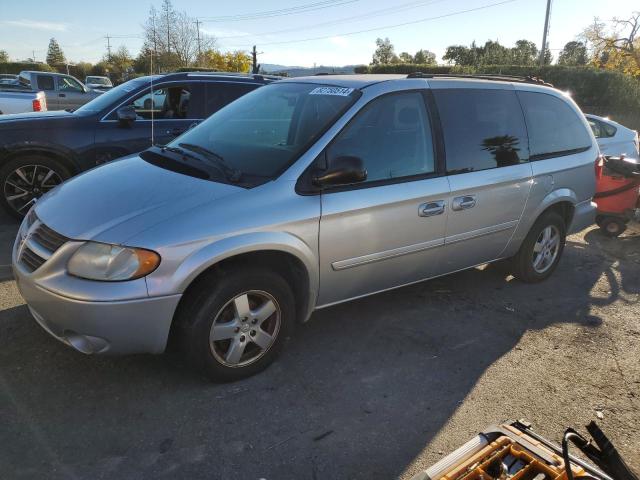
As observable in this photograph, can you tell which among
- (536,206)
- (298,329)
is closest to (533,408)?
(298,329)

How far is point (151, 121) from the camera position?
20.4 ft

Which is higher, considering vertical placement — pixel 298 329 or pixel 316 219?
pixel 316 219

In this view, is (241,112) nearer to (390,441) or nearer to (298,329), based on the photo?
(298,329)

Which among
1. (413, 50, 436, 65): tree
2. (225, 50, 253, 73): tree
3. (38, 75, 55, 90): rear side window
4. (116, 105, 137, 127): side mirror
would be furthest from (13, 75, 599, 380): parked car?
(413, 50, 436, 65): tree

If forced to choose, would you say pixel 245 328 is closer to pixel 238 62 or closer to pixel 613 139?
pixel 613 139

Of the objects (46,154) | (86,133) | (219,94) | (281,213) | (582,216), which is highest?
(219,94)

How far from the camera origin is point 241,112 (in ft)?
13.3

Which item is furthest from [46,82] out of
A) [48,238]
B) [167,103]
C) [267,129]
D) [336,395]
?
[336,395]

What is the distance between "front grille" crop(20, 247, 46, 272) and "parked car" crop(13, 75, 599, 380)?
0.6 inches

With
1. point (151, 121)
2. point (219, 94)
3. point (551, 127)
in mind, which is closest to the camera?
point (551, 127)

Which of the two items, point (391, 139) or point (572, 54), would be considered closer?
point (391, 139)

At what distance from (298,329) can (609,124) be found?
8.48m

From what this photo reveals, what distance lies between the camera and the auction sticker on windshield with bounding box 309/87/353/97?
3549 millimetres

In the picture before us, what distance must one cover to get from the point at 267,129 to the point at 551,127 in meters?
2.64
